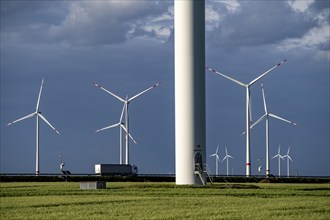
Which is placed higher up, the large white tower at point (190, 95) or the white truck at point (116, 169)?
the large white tower at point (190, 95)

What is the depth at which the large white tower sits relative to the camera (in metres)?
71.2

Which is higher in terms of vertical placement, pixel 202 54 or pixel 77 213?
pixel 202 54

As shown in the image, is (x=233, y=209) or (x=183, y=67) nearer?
(x=233, y=209)

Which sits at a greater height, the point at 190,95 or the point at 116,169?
the point at 190,95

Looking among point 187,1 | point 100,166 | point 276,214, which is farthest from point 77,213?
point 100,166

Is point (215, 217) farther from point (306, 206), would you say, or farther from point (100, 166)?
point (100, 166)

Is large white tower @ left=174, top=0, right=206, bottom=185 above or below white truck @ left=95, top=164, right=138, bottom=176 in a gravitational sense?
above

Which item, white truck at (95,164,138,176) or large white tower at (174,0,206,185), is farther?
white truck at (95,164,138,176)

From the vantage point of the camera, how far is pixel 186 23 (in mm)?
72500

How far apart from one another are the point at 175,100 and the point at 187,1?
401 inches

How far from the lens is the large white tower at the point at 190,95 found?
7119 cm

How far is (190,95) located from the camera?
71250 mm

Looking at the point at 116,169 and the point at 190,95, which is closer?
the point at 190,95

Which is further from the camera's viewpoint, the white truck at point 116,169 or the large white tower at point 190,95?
the white truck at point 116,169
